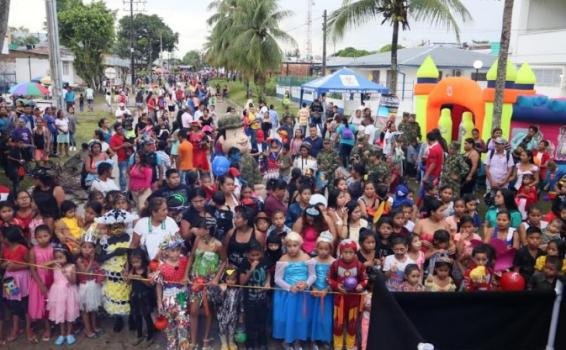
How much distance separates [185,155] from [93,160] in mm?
1715

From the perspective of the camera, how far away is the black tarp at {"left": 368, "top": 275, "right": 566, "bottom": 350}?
3.05 meters

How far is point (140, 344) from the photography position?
17.1 ft

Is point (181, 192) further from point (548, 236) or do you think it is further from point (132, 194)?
point (548, 236)

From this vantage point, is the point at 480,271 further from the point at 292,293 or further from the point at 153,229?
the point at 153,229

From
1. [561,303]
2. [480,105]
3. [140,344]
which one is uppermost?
[480,105]

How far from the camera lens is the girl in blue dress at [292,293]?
4.98 m

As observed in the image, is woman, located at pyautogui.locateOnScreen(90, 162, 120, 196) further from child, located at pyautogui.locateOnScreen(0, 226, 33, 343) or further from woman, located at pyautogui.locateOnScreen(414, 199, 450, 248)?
woman, located at pyautogui.locateOnScreen(414, 199, 450, 248)

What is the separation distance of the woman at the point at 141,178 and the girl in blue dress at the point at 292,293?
3739mm

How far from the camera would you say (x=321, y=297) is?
500 cm

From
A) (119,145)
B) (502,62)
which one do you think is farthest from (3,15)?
(502,62)

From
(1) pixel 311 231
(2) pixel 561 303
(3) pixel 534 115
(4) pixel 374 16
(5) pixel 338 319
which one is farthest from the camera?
(4) pixel 374 16

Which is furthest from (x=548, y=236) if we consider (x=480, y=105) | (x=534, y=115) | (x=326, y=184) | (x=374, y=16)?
(x=374, y=16)

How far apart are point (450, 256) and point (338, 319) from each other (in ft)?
4.61

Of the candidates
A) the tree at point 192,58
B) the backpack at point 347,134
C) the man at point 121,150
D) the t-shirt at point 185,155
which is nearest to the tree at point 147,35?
the tree at point 192,58
